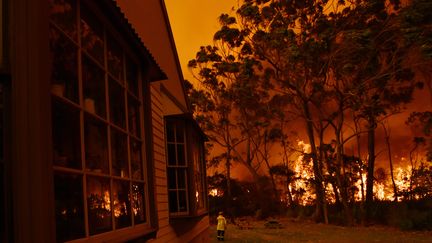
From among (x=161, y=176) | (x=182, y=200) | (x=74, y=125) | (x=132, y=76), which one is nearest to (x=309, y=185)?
(x=182, y=200)

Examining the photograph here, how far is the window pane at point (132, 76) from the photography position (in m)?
5.56

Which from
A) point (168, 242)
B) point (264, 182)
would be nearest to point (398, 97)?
point (264, 182)

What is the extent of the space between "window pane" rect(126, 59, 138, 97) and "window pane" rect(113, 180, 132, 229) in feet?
3.94

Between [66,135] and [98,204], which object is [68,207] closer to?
[66,135]

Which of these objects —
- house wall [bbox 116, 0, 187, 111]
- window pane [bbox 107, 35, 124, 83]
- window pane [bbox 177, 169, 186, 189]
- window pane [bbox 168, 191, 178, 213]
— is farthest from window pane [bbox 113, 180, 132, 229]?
window pane [bbox 177, 169, 186, 189]

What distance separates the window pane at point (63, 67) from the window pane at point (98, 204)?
733mm

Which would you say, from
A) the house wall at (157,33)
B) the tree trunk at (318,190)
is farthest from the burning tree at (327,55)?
the house wall at (157,33)

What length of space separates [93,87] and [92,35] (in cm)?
49

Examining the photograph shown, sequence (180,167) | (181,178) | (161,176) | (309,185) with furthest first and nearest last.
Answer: (309,185)
(181,178)
(180,167)
(161,176)

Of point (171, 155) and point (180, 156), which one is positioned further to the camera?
point (180, 156)

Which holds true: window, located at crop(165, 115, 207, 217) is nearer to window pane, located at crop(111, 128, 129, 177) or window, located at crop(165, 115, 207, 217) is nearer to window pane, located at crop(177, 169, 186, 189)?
window pane, located at crop(177, 169, 186, 189)

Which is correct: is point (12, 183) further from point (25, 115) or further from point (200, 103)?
point (200, 103)

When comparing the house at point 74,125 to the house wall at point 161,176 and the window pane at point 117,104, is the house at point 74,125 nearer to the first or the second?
the window pane at point 117,104

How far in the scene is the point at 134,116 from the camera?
5641mm
